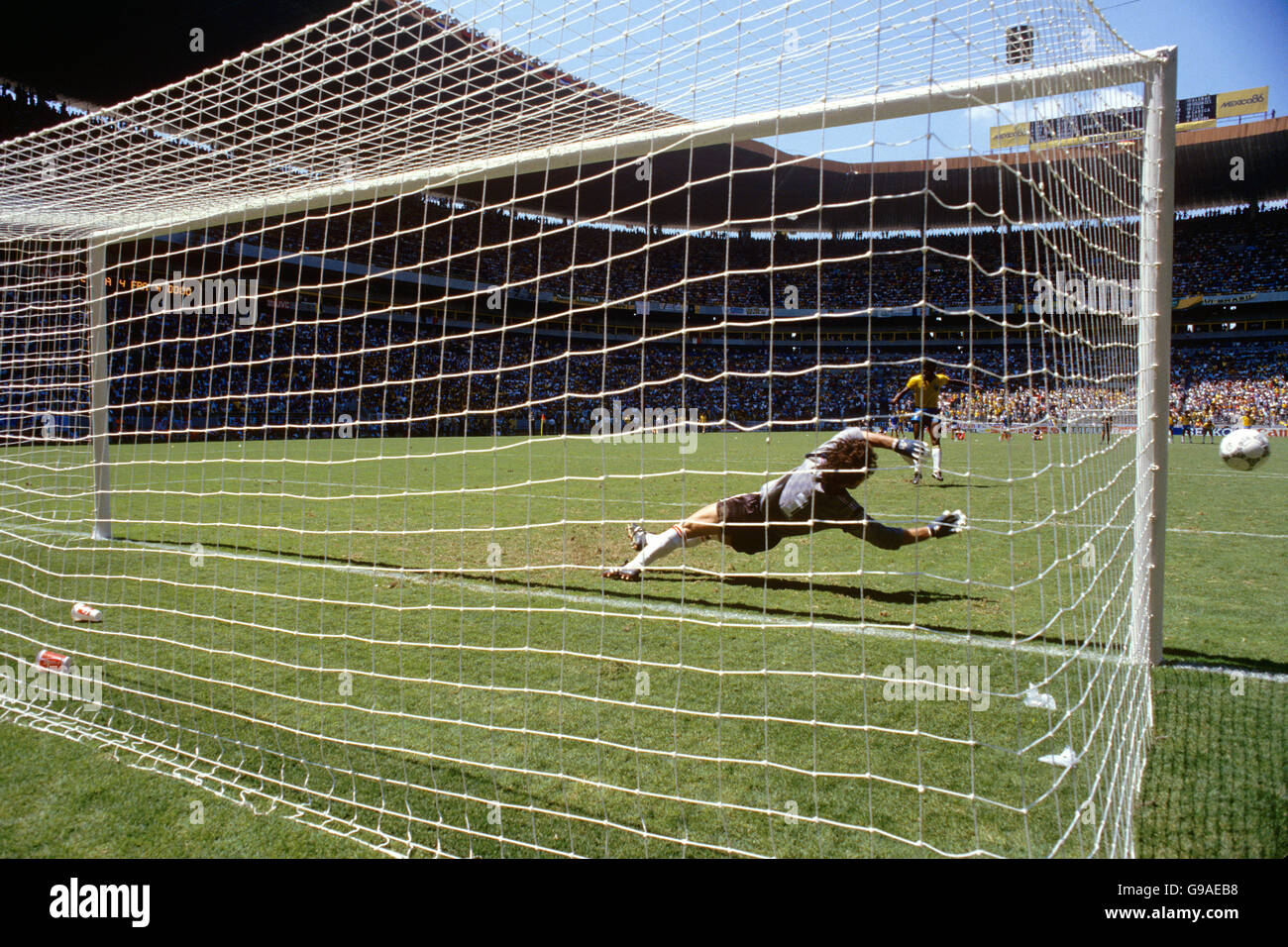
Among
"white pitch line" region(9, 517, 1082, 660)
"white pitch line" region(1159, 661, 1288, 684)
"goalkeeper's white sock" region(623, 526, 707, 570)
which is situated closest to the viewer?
"white pitch line" region(1159, 661, 1288, 684)

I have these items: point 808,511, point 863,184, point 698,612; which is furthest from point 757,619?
point 863,184

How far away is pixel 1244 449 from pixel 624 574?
13.8 ft

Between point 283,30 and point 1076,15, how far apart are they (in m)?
23.3

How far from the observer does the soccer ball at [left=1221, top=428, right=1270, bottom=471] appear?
4891mm

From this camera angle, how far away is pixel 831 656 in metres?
4.10

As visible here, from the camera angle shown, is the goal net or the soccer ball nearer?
the goal net

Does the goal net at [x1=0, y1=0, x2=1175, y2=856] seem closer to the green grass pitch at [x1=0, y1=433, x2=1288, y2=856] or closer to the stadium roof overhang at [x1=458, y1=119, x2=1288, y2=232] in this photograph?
the green grass pitch at [x1=0, y1=433, x2=1288, y2=856]

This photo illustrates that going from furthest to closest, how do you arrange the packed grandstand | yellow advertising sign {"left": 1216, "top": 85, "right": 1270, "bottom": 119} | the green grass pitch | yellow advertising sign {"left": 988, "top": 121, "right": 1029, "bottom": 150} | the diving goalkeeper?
yellow advertising sign {"left": 1216, "top": 85, "right": 1270, "bottom": 119}, the packed grandstand, the diving goalkeeper, yellow advertising sign {"left": 988, "top": 121, "right": 1029, "bottom": 150}, the green grass pitch

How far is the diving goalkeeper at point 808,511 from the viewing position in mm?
5117

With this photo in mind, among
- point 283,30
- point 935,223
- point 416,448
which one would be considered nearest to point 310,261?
point 283,30

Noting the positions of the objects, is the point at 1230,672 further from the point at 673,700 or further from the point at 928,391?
the point at 928,391

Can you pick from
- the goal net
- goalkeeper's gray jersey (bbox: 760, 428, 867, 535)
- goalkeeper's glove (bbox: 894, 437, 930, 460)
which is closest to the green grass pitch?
the goal net

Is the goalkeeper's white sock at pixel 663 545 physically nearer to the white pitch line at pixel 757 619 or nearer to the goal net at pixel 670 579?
the goal net at pixel 670 579

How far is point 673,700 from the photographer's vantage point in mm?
3576
